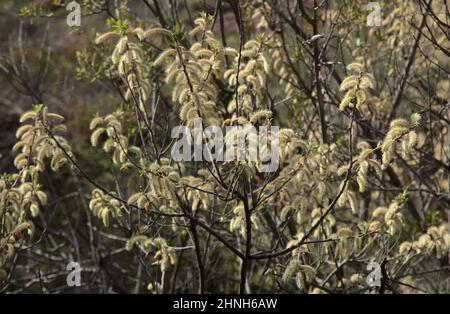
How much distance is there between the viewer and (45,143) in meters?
2.97

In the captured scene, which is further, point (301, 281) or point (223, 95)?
point (223, 95)

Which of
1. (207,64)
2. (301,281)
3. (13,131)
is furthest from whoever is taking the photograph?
(13,131)

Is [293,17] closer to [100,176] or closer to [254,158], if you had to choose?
[254,158]

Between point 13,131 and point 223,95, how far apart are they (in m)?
6.33

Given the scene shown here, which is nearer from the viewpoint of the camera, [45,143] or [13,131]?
[45,143]

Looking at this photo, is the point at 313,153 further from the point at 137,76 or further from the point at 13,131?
the point at 13,131

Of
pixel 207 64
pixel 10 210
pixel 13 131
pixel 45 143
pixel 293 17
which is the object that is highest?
pixel 13 131

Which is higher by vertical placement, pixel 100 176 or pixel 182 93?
pixel 100 176

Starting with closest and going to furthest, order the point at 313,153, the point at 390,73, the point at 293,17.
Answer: the point at 313,153 → the point at 293,17 → the point at 390,73

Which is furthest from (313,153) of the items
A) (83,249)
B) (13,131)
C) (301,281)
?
(13,131)

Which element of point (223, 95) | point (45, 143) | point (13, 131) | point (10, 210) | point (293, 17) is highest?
point (13, 131)

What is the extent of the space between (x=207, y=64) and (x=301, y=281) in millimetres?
1190
